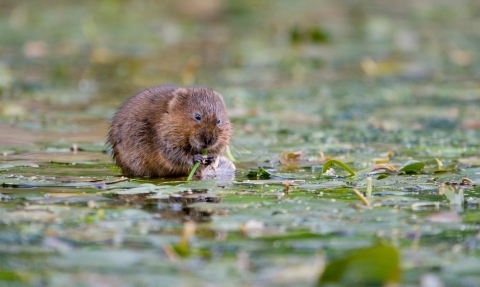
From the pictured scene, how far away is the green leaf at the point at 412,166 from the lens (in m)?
6.71

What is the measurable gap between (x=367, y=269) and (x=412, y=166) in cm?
297

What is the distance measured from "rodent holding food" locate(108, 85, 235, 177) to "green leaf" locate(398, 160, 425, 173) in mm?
1269

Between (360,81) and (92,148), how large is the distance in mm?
6176

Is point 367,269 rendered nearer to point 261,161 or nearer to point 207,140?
point 207,140

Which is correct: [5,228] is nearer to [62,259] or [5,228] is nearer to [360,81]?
[62,259]

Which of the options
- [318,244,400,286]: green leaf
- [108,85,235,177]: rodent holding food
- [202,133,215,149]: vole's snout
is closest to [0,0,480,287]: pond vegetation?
[318,244,400,286]: green leaf

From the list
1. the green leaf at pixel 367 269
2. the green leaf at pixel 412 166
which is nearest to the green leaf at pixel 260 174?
the green leaf at pixel 412 166

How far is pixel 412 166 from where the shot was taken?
6.75 metres

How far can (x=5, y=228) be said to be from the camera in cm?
473

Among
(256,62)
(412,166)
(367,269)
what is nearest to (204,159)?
(412,166)

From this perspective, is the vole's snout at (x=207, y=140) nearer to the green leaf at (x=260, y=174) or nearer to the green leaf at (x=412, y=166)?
the green leaf at (x=260, y=174)

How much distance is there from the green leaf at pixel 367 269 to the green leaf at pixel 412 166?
2.89 meters

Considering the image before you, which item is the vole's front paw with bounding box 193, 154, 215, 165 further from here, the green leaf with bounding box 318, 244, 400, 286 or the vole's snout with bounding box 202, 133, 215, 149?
the green leaf with bounding box 318, 244, 400, 286

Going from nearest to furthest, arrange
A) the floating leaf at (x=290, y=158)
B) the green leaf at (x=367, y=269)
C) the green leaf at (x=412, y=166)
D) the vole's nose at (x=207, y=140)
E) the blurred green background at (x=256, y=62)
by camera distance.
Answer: the green leaf at (x=367, y=269) → the green leaf at (x=412, y=166) → the vole's nose at (x=207, y=140) → the floating leaf at (x=290, y=158) → the blurred green background at (x=256, y=62)
